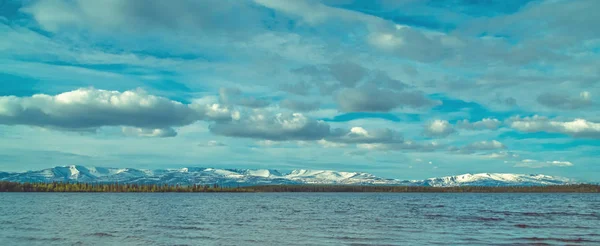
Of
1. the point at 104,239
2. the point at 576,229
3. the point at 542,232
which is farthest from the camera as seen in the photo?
the point at 576,229

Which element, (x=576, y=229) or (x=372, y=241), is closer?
(x=372, y=241)

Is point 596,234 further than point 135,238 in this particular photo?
Yes

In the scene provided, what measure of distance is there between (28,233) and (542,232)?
54.4m

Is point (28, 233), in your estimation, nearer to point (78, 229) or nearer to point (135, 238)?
point (78, 229)

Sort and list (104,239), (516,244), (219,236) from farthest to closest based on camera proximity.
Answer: (219,236) < (104,239) < (516,244)

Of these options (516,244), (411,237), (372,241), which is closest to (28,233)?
(372,241)

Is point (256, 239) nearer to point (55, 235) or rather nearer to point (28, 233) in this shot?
point (55, 235)

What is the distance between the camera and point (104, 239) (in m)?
46.4

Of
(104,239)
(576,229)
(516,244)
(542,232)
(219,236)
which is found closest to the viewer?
(516,244)

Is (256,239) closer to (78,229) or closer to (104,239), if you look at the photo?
(104,239)

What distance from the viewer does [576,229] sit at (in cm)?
5650

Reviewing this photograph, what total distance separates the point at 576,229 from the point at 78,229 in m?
56.7

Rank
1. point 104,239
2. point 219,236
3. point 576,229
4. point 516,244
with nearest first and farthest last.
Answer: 1. point 516,244
2. point 104,239
3. point 219,236
4. point 576,229

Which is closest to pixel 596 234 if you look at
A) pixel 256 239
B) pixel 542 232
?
pixel 542 232
